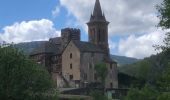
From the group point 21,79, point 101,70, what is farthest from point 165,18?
point 101,70

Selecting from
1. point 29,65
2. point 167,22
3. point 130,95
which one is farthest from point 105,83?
point 167,22

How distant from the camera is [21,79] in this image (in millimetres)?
54000

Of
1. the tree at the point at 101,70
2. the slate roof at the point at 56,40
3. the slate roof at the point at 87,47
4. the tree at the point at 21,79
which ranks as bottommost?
the tree at the point at 21,79

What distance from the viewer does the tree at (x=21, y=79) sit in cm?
5300

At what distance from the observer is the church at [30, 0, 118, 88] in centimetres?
13362

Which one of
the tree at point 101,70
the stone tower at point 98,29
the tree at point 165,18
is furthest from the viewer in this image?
the stone tower at point 98,29

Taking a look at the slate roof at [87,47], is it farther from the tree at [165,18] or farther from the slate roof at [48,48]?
the tree at [165,18]

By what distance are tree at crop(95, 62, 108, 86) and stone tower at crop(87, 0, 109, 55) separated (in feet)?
50.1

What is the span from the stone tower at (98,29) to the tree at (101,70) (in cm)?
1528

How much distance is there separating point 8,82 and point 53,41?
9464 cm

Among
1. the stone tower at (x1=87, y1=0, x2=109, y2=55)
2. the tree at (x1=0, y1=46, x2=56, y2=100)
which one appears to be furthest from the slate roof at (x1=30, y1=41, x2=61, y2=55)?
the tree at (x1=0, y1=46, x2=56, y2=100)

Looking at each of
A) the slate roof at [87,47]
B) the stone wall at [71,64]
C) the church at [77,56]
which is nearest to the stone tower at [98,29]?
the church at [77,56]

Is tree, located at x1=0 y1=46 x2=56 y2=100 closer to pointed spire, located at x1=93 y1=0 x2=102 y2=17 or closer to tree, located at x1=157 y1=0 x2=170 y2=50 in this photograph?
tree, located at x1=157 y1=0 x2=170 y2=50

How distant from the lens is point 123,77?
147m
